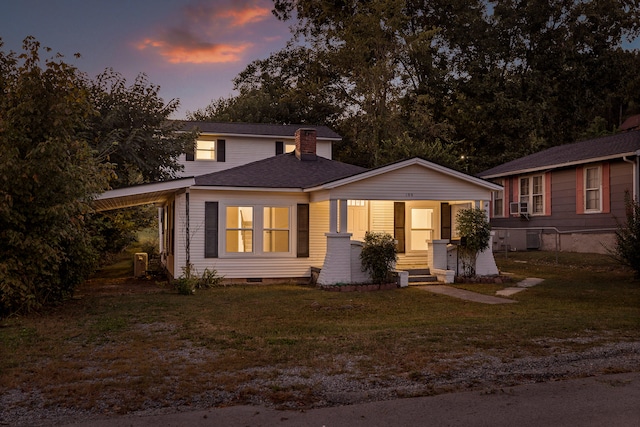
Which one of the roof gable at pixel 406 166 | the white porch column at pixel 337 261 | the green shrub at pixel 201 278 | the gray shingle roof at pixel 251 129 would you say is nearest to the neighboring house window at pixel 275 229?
the green shrub at pixel 201 278

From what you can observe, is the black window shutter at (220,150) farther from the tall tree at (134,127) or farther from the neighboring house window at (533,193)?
the neighboring house window at (533,193)

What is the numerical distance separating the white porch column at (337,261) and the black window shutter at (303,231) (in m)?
1.72

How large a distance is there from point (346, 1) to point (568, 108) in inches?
662

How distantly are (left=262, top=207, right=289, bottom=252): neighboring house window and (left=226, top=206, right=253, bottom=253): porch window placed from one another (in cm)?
41

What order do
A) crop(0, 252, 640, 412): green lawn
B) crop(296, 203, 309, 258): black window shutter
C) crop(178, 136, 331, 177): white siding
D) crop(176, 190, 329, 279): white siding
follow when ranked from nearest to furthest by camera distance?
crop(0, 252, 640, 412): green lawn
crop(176, 190, 329, 279): white siding
crop(296, 203, 309, 258): black window shutter
crop(178, 136, 331, 177): white siding

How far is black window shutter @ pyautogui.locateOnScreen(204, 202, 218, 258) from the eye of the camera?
16828mm

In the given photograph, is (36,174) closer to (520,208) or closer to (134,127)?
(134,127)

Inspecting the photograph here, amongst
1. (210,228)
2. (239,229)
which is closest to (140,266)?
(210,228)

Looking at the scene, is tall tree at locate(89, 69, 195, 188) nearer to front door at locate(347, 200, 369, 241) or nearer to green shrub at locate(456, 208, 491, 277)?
front door at locate(347, 200, 369, 241)

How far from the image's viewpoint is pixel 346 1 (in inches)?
1640

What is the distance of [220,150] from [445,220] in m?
15.5

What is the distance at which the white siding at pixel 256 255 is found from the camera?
1678 cm

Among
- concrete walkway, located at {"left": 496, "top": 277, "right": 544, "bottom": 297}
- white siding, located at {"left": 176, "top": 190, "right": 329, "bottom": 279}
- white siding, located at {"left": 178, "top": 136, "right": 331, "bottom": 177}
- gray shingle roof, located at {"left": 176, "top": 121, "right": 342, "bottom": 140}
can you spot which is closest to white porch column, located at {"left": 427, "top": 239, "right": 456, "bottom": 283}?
concrete walkway, located at {"left": 496, "top": 277, "right": 544, "bottom": 297}

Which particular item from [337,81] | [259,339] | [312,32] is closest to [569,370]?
[259,339]
